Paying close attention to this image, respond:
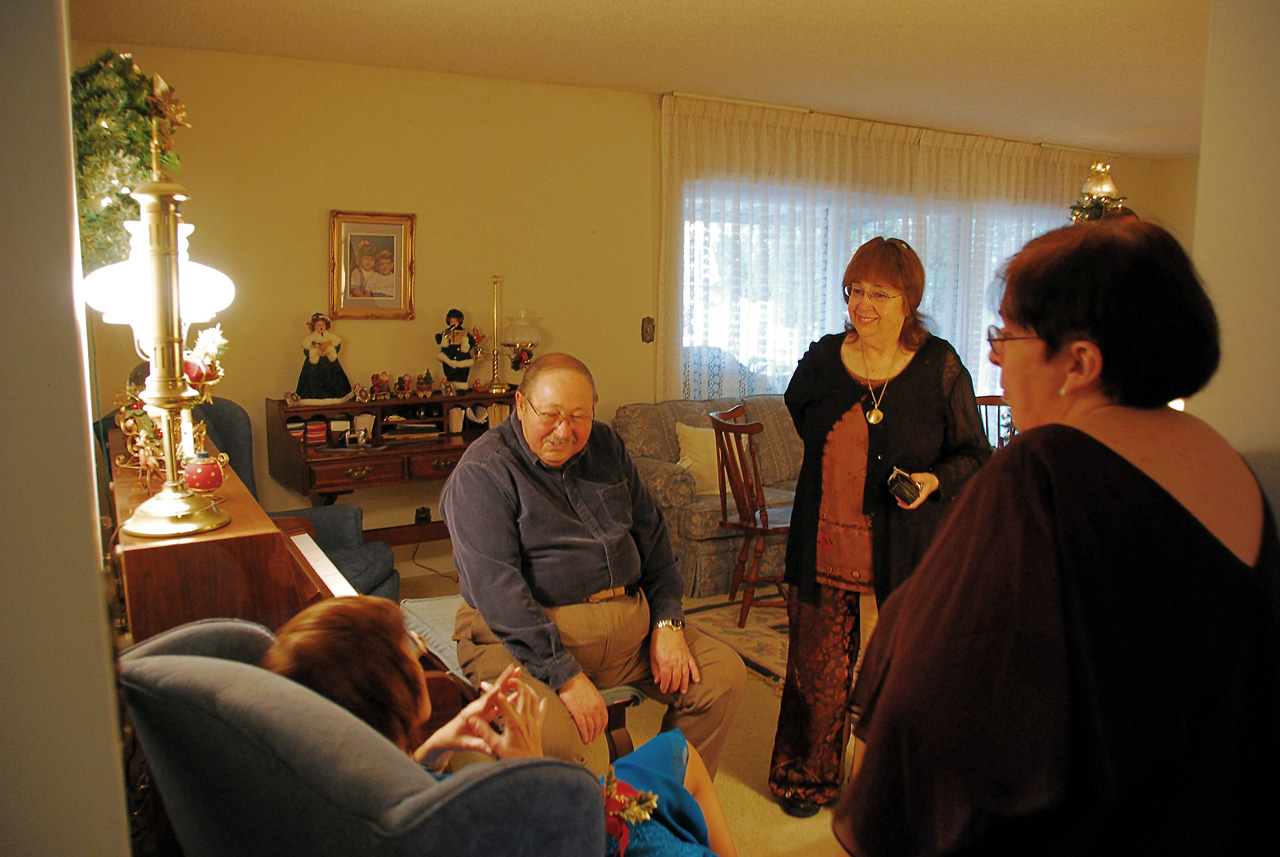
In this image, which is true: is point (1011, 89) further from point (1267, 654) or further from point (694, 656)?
point (1267, 654)

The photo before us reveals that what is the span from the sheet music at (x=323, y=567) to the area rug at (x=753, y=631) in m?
1.76

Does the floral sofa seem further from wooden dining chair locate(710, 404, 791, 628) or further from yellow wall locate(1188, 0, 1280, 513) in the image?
yellow wall locate(1188, 0, 1280, 513)

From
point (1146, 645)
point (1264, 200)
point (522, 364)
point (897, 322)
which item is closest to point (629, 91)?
point (522, 364)

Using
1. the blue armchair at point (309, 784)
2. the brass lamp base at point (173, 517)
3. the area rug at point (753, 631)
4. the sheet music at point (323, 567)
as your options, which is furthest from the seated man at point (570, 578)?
the area rug at point (753, 631)

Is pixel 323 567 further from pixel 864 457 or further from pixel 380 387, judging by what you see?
pixel 380 387

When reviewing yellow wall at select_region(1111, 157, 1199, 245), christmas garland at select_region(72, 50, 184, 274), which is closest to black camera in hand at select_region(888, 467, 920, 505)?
christmas garland at select_region(72, 50, 184, 274)

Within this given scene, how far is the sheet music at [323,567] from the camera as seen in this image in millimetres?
2041

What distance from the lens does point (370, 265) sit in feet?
14.9

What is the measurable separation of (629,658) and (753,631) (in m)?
2.01

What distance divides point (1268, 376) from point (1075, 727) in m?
0.52

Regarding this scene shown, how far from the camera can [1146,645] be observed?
814mm

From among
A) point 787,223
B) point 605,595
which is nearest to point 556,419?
point 605,595

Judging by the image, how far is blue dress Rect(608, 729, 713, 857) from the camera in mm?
1384

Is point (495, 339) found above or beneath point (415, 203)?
beneath
